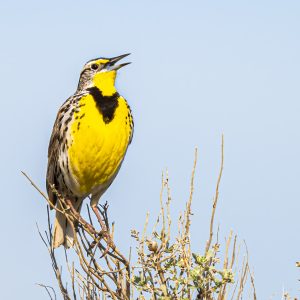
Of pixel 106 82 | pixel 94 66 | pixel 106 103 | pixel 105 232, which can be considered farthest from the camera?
pixel 94 66

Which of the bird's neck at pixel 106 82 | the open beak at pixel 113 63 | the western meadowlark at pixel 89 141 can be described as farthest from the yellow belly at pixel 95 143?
the open beak at pixel 113 63

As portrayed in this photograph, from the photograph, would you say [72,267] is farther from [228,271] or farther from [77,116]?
[77,116]

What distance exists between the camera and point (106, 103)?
5.07 m

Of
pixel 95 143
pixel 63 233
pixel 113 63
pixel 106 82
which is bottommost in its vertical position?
pixel 63 233

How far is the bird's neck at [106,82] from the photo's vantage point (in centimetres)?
525

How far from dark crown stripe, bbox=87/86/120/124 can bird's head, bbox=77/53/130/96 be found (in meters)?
0.05

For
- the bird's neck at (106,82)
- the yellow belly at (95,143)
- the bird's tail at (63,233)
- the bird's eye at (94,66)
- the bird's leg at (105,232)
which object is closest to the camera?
the bird's leg at (105,232)

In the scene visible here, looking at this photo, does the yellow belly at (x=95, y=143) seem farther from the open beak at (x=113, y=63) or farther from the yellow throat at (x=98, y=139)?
the open beak at (x=113, y=63)

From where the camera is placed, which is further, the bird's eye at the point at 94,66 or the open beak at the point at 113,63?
the bird's eye at the point at 94,66

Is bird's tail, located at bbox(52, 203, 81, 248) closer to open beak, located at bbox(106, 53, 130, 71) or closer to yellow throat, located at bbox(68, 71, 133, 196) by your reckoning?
yellow throat, located at bbox(68, 71, 133, 196)

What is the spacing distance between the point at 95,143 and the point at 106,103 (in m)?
0.33

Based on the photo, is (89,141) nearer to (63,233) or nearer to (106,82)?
(106,82)

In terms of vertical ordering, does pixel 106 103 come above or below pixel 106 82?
below

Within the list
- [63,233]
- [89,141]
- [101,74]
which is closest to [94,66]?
[101,74]
